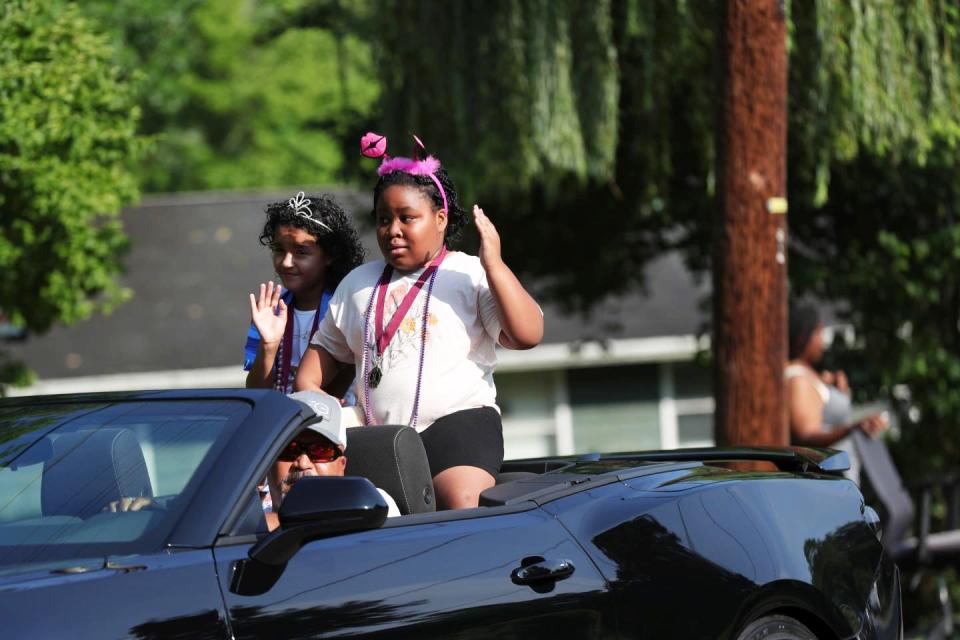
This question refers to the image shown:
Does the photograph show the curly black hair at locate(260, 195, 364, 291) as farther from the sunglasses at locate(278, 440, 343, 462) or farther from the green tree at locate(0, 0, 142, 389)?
the green tree at locate(0, 0, 142, 389)

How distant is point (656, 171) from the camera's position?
36.1ft

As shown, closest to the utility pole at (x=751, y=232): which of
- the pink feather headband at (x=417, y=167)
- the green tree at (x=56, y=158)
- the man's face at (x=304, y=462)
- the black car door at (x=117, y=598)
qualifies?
the pink feather headband at (x=417, y=167)

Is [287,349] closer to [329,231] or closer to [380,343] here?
[329,231]

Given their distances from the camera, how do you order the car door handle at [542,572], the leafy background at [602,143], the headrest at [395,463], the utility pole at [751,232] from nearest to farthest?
the car door handle at [542,572], the headrest at [395,463], the utility pole at [751,232], the leafy background at [602,143]

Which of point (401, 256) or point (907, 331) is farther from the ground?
point (401, 256)

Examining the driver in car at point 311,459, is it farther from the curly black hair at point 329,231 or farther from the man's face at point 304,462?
the curly black hair at point 329,231

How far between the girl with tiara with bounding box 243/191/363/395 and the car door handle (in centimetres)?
146

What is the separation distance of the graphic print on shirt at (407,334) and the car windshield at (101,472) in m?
1.07

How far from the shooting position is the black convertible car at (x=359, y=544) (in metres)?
3.29

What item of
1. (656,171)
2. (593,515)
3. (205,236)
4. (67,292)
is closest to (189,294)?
(205,236)

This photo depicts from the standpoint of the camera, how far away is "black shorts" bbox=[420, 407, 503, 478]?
4656 millimetres

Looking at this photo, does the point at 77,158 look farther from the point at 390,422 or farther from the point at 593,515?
the point at 593,515

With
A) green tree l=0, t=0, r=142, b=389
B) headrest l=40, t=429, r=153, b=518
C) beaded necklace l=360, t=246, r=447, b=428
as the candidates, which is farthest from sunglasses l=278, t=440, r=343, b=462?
green tree l=0, t=0, r=142, b=389

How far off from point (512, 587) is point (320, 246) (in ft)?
6.04
